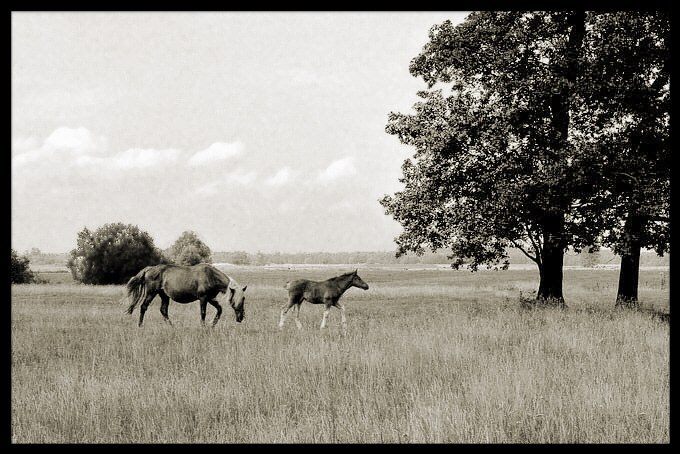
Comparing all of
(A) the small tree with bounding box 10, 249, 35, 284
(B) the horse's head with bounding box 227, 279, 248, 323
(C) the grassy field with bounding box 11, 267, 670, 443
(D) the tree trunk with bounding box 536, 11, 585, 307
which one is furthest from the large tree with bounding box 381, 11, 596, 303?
(A) the small tree with bounding box 10, 249, 35, 284

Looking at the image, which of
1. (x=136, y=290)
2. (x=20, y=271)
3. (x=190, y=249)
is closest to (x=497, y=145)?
(x=136, y=290)

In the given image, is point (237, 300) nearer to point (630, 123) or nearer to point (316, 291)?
point (316, 291)

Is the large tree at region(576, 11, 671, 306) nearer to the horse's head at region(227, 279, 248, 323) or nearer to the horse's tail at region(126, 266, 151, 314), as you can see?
the horse's head at region(227, 279, 248, 323)

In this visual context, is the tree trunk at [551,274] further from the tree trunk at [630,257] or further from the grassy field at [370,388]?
the grassy field at [370,388]

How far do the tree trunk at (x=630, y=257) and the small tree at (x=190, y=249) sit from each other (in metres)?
68.4

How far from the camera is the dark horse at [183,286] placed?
1525cm

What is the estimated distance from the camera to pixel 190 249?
79688mm

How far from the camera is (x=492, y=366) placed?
8.01m

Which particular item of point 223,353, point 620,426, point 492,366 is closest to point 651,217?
point 492,366

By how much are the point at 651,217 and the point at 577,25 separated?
19.5ft

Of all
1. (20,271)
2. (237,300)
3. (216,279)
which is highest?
(216,279)

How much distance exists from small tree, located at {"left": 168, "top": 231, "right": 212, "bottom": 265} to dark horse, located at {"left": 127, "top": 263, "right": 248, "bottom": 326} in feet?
210

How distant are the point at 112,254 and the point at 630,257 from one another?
52096mm

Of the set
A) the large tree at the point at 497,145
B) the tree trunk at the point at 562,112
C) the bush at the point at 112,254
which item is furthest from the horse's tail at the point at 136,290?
the bush at the point at 112,254
